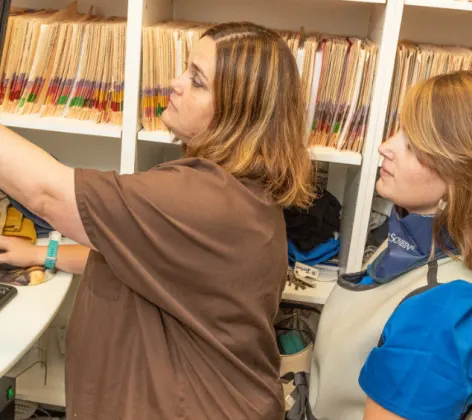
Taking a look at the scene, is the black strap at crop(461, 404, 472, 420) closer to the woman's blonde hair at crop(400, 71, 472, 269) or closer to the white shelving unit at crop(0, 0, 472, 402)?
the woman's blonde hair at crop(400, 71, 472, 269)

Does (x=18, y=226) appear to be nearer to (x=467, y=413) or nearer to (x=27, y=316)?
(x=27, y=316)

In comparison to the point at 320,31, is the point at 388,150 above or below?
below

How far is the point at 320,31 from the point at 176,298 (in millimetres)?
998

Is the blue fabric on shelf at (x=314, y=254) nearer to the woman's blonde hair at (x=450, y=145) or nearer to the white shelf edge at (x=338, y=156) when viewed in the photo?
the white shelf edge at (x=338, y=156)

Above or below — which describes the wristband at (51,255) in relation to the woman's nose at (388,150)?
below

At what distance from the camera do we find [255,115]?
3.97ft

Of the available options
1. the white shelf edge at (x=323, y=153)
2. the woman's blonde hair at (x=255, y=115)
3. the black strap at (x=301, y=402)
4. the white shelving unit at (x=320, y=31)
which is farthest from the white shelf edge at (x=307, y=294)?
the woman's blonde hair at (x=255, y=115)

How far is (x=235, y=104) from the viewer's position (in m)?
1.19

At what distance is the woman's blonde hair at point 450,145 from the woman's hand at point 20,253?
0.89 m

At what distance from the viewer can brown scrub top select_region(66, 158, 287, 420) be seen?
1.02 meters

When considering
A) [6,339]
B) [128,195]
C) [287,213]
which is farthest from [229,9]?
[6,339]

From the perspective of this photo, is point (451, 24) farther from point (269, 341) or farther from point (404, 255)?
point (269, 341)

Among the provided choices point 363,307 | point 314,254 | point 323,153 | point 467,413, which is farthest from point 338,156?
point 467,413

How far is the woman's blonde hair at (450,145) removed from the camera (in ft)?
3.51
